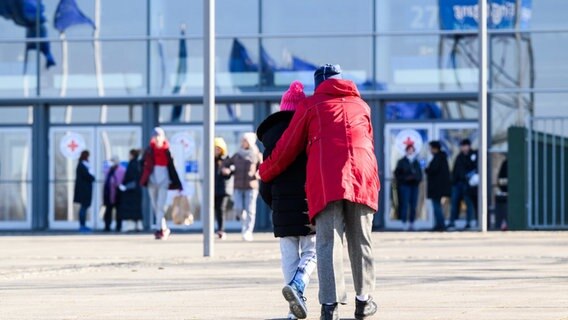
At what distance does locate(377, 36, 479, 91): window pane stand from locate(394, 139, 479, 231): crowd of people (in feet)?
4.22

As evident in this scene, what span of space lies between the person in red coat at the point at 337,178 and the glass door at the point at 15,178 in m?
22.6

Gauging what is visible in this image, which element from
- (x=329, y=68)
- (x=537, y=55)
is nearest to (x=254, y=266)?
(x=329, y=68)

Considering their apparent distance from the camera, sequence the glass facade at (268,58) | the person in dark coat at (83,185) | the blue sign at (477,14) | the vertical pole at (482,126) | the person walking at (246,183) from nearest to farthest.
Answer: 1. the person walking at (246,183)
2. the vertical pole at (482,126)
3. the glass facade at (268,58)
4. the blue sign at (477,14)
5. the person in dark coat at (83,185)

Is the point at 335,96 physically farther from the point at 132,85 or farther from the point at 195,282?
the point at 132,85

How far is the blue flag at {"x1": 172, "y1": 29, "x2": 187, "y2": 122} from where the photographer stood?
31.9 meters

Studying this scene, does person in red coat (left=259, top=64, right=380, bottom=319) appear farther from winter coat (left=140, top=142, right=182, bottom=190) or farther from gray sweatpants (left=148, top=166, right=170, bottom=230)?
gray sweatpants (left=148, top=166, right=170, bottom=230)

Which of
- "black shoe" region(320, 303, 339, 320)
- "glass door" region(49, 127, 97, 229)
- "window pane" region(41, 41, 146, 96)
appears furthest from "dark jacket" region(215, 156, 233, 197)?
"black shoe" region(320, 303, 339, 320)

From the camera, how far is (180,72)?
3195 centimetres

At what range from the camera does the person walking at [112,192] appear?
104ft

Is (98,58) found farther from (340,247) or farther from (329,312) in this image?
(329,312)

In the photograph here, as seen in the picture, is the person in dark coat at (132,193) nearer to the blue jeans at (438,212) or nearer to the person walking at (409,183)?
the person walking at (409,183)

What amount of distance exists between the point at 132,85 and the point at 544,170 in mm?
8525

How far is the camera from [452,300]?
39.2 ft

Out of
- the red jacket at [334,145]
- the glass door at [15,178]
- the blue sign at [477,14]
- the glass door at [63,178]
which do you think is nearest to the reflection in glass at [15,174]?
the glass door at [15,178]
